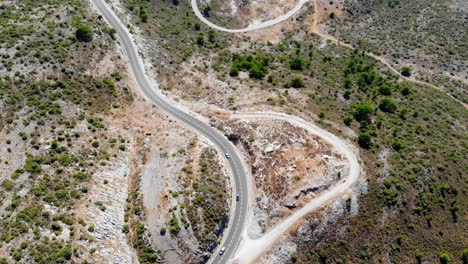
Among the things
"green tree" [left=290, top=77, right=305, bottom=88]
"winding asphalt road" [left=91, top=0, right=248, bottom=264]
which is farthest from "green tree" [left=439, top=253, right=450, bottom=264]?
"green tree" [left=290, top=77, right=305, bottom=88]

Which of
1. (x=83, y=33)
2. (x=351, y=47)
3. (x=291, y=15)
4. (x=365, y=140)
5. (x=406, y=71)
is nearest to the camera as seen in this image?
(x=365, y=140)

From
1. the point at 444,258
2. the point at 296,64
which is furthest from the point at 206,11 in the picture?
the point at 444,258

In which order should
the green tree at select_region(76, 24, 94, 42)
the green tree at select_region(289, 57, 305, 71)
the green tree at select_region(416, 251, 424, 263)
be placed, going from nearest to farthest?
1. the green tree at select_region(416, 251, 424, 263)
2. the green tree at select_region(76, 24, 94, 42)
3. the green tree at select_region(289, 57, 305, 71)

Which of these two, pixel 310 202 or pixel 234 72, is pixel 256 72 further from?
pixel 310 202

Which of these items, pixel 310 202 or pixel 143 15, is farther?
pixel 143 15

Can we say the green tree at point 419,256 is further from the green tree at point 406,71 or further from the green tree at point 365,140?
the green tree at point 406,71

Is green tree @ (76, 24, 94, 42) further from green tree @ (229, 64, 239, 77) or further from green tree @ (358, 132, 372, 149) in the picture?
green tree @ (358, 132, 372, 149)

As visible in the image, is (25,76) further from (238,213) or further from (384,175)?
(384,175)

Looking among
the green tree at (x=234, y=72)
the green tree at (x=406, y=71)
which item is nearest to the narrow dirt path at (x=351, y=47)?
the green tree at (x=406, y=71)
